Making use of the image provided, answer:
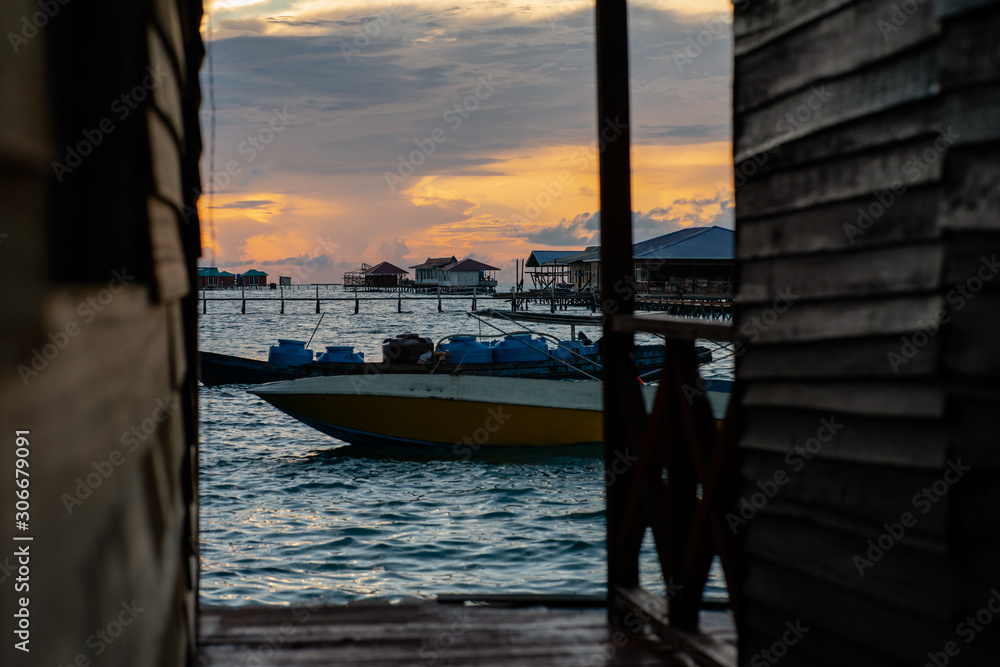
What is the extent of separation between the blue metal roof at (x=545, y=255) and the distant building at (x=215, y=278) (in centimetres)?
7200

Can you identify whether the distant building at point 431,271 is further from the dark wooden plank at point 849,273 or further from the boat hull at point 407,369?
the dark wooden plank at point 849,273

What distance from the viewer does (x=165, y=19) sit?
2334 mm

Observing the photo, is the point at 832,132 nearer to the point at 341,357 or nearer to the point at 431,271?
the point at 341,357

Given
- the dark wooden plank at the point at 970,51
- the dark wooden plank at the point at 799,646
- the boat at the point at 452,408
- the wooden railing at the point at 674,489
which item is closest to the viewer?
the dark wooden plank at the point at 970,51

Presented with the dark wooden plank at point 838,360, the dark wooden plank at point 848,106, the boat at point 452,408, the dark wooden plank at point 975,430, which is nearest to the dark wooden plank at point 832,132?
the dark wooden plank at point 848,106

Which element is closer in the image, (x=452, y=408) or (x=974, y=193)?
(x=974, y=193)

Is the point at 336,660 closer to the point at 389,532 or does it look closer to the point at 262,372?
the point at 389,532

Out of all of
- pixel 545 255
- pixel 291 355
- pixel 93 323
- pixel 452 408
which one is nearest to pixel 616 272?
pixel 93 323

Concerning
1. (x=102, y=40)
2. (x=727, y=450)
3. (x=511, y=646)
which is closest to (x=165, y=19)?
(x=102, y=40)

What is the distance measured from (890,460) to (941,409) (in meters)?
0.22

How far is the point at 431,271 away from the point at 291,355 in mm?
99103

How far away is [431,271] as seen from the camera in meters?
120

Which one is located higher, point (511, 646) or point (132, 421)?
point (132, 421)

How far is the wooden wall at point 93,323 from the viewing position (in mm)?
1122
